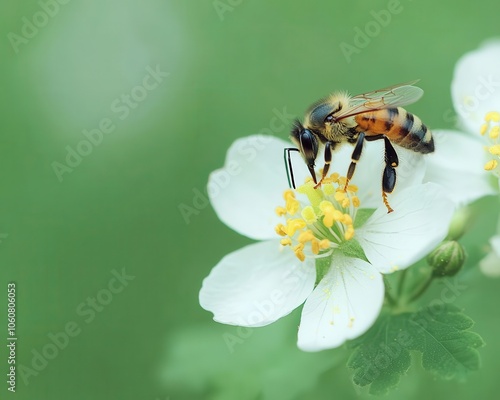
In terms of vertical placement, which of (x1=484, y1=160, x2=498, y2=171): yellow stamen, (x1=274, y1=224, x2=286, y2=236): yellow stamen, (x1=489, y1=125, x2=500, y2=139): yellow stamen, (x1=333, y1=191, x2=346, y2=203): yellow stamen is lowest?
(x1=484, y1=160, x2=498, y2=171): yellow stamen

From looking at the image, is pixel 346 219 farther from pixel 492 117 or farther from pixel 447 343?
pixel 492 117

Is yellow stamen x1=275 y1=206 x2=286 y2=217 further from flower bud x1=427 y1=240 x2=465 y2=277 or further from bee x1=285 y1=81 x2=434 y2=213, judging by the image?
flower bud x1=427 y1=240 x2=465 y2=277

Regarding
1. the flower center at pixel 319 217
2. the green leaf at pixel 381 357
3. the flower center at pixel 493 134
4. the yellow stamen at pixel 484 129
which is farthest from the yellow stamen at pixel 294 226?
the yellow stamen at pixel 484 129

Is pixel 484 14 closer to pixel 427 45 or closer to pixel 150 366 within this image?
pixel 427 45

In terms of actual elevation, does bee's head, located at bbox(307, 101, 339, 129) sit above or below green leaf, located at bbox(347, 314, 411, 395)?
above

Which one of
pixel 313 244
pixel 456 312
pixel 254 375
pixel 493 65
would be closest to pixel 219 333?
pixel 254 375

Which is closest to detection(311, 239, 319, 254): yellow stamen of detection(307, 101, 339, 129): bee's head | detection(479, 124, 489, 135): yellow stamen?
detection(307, 101, 339, 129): bee's head

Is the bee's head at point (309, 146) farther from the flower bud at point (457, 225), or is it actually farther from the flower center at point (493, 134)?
the flower center at point (493, 134)

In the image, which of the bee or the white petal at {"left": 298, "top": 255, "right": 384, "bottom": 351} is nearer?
the white petal at {"left": 298, "top": 255, "right": 384, "bottom": 351}
